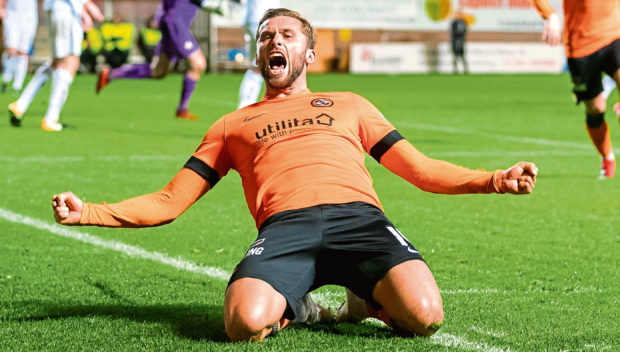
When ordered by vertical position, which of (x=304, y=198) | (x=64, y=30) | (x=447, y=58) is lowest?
(x=447, y=58)

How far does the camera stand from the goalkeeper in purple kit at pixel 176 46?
1349 centimetres

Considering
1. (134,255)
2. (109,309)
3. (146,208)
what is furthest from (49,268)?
(146,208)

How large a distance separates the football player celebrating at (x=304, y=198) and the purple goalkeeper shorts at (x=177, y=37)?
913cm

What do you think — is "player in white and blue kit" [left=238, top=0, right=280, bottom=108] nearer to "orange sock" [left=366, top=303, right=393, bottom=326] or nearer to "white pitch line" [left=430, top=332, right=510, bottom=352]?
"orange sock" [left=366, top=303, right=393, bottom=326]

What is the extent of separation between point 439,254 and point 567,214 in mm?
1900

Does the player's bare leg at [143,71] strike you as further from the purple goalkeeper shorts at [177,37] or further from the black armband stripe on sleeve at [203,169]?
the black armband stripe on sleeve at [203,169]

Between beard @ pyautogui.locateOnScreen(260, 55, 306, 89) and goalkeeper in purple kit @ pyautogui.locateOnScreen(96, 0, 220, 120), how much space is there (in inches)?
361

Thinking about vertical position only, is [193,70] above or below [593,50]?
below

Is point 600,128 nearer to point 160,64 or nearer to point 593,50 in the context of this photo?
point 593,50

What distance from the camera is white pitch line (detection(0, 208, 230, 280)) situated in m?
5.35

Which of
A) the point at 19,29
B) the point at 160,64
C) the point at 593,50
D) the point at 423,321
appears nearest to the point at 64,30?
the point at 160,64

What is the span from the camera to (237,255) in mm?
5789

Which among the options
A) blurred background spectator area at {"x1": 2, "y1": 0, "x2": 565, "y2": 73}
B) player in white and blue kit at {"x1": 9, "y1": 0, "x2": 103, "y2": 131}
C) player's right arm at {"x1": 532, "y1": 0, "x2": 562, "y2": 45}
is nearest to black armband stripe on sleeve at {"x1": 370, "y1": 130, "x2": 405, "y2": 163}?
player's right arm at {"x1": 532, "y1": 0, "x2": 562, "y2": 45}

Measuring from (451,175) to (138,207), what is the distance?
1203 mm
